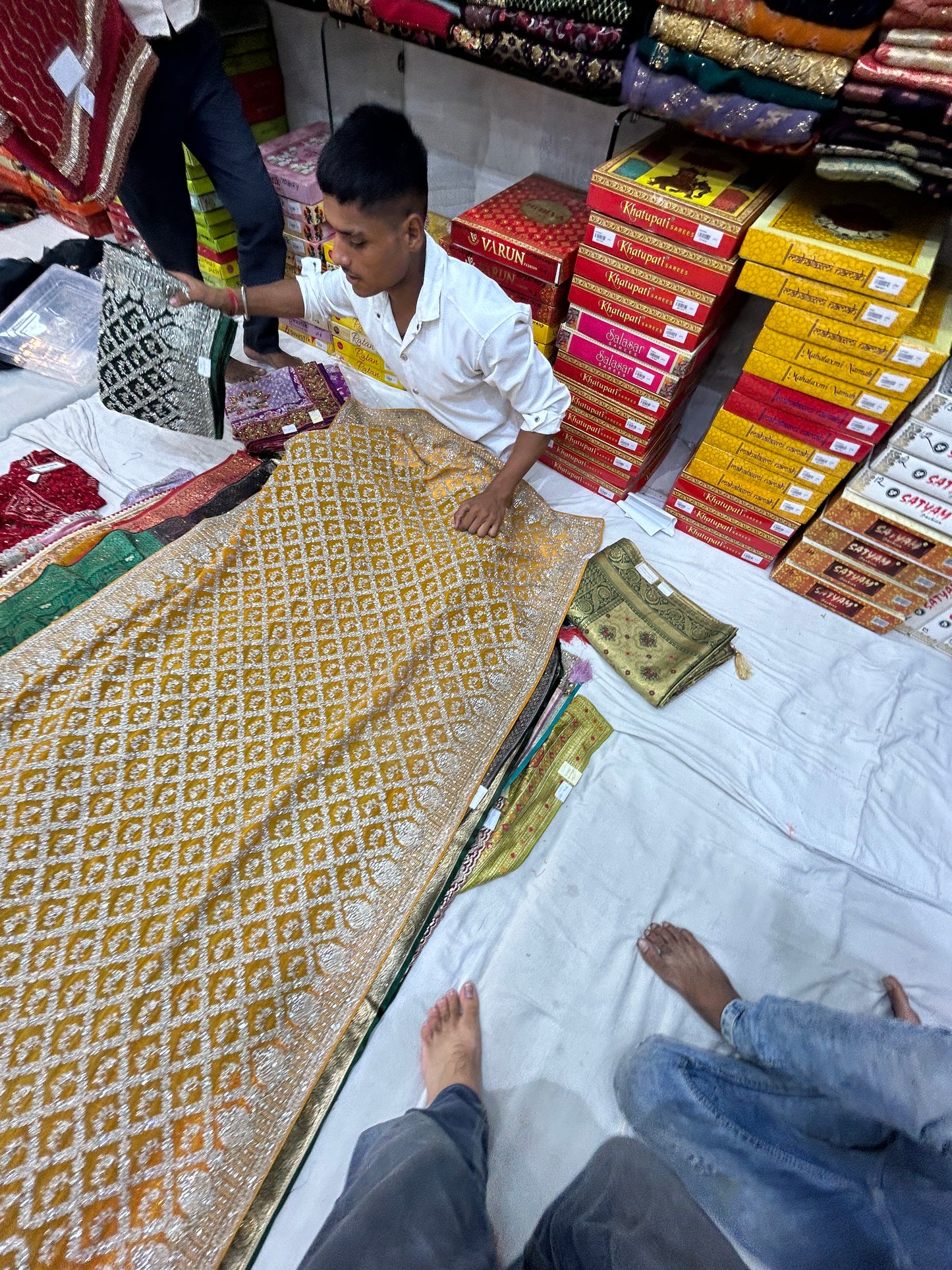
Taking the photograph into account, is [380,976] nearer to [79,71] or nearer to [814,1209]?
[814,1209]

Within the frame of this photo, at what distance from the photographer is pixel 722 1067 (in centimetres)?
90

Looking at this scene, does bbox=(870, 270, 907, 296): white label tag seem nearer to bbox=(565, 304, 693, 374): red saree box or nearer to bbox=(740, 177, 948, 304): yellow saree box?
bbox=(740, 177, 948, 304): yellow saree box

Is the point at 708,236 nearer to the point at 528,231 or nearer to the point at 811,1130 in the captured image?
the point at 528,231

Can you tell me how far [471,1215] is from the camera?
0.75 m

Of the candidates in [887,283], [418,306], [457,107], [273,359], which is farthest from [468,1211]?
[457,107]

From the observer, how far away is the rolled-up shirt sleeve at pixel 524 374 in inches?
46.5

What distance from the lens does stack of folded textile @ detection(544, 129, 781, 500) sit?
47.3 inches

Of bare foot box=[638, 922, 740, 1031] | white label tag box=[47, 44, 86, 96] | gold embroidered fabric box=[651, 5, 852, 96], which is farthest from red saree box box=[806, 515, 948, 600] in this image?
white label tag box=[47, 44, 86, 96]

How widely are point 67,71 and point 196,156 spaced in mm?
349

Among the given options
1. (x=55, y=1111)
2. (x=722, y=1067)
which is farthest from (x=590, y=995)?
(x=55, y=1111)

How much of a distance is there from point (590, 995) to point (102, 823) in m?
0.85

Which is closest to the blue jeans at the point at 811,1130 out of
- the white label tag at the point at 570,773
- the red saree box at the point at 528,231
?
the white label tag at the point at 570,773

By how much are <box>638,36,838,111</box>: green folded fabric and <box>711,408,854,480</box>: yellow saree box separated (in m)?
0.55

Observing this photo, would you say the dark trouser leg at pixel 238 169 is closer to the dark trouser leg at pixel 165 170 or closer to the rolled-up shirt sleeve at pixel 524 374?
the dark trouser leg at pixel 165 170
